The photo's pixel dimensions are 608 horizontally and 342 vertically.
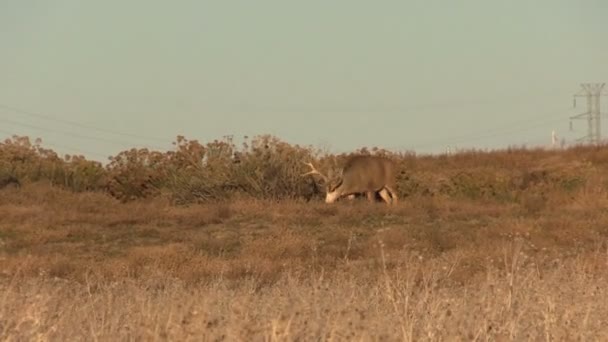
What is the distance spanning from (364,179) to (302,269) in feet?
54.9

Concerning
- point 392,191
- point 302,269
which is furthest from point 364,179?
point 302,269

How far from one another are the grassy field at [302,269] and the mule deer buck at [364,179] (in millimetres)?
2763

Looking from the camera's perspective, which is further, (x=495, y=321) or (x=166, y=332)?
(x=495, y=321)

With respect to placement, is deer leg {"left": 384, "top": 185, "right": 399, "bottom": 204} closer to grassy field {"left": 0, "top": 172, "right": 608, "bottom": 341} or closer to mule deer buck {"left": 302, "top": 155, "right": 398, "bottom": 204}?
mule deer buck {"left": 302, "top": 155, "right": 398, "bottom": 204}

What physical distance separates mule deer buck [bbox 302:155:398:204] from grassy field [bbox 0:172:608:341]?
2763 mm

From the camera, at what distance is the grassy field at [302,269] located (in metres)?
5.96

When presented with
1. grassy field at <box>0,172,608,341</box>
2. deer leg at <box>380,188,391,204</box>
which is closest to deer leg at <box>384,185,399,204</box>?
deer leg at <box>380,188,391,204</box>

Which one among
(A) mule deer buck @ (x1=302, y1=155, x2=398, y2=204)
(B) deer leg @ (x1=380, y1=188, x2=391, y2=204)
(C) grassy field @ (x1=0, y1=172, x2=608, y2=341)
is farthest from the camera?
(B) deer leg @ (x1=380, y1=188, x2=391, y2=204)

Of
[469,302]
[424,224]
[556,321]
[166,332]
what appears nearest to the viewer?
[166,332]

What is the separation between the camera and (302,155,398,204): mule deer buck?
29.0 metres

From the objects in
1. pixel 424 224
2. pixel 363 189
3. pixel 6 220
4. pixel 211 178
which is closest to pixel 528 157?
pixel 363 189

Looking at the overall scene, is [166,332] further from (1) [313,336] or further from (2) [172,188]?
(2) [172,188]

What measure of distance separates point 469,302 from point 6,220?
16.8 m

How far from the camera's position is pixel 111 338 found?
5879mm
